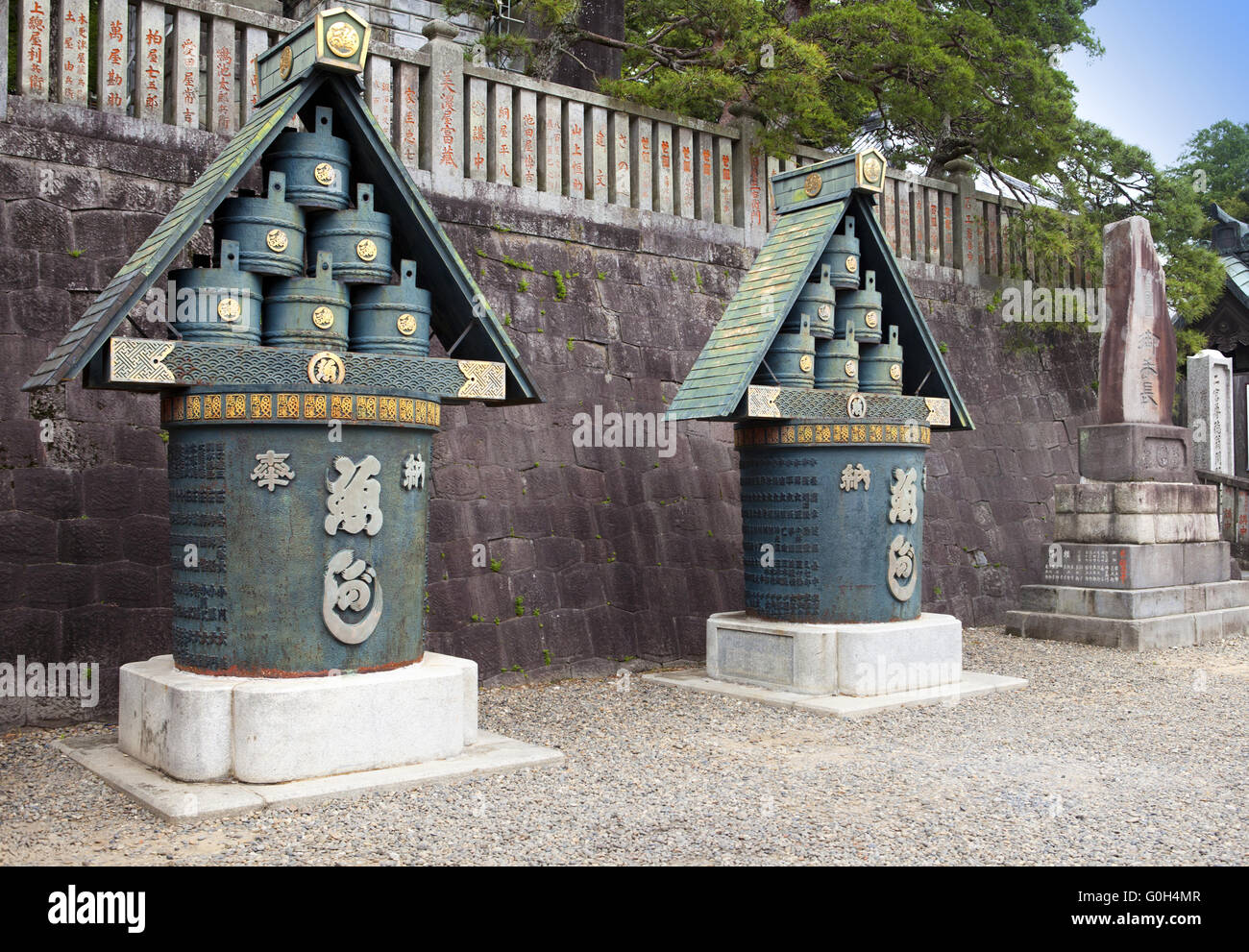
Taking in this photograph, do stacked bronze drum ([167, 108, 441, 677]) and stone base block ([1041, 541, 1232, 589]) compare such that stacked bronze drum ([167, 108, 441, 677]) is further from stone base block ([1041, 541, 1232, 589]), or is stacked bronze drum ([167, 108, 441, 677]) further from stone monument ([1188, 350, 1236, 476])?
stone monument ([1188, 350, 1236, 476])

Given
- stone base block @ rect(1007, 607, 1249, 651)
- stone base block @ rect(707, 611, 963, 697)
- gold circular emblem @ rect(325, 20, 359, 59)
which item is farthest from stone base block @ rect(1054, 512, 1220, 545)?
gold circular emblem @ rect(325, 20, 359, 59)

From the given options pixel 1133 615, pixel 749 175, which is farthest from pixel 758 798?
pixel 749 175

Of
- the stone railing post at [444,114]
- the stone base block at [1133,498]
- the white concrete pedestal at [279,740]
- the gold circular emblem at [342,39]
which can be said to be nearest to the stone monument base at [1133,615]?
the stone base block at [1133,498]

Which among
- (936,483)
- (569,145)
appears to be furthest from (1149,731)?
(569,145)

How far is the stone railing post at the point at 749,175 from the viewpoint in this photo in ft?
35.9

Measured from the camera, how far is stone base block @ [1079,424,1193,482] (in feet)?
36.4

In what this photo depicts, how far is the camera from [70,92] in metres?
7.14

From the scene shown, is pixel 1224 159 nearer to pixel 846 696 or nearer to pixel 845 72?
pixel 845 72

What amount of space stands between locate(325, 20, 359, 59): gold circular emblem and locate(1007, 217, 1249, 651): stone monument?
8324 millimetres

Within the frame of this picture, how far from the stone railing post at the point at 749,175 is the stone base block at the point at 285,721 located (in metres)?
6.71

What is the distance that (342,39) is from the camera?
A: 5.35 meters

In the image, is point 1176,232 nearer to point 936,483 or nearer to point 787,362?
point 936,483

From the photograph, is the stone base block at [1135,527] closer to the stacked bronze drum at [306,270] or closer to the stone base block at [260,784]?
the stone base block at [260,784]

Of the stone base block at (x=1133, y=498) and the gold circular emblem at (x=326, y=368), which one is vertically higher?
the gold circular emblem at (x=326, y=368)
